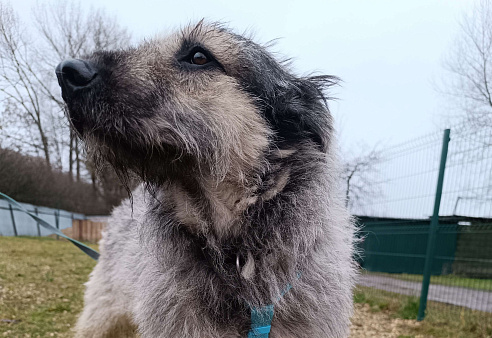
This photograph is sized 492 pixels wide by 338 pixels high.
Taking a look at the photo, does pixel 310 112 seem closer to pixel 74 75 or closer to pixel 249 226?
pixel 249 226

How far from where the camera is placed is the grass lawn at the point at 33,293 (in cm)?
402

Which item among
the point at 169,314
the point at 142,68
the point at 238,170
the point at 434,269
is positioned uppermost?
the point at 142,68

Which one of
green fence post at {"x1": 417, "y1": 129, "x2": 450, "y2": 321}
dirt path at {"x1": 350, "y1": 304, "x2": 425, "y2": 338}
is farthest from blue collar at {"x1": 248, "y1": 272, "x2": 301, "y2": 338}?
green fence post at {"x1": 417, "y1": 129, "x2": 450, "y2": 321}

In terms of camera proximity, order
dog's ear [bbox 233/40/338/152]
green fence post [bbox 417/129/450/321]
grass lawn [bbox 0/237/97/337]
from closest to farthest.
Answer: dog's ear [bbox 233/40/338/152] → grass lawn [bbox 0/237/97/337] → green fence post [bbox 417/129/450/321]

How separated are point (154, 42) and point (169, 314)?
1.52m

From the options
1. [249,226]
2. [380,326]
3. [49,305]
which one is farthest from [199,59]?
[380,326]

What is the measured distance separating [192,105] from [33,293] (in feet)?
16.4

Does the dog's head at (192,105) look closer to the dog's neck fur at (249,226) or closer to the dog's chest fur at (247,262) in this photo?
the dog's neck fur at (249,226)

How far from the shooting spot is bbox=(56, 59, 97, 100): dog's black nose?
1.62 meters

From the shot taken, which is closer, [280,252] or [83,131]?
[83,131]

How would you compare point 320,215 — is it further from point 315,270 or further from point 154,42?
point 154,42

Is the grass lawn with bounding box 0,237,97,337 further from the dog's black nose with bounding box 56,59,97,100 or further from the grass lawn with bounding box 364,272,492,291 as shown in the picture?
the grass lawn with bounding box 364,272,492,291

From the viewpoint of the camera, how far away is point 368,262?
8789 millimetres

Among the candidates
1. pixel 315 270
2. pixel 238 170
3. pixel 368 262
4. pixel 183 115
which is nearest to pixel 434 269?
pixel 368 262
